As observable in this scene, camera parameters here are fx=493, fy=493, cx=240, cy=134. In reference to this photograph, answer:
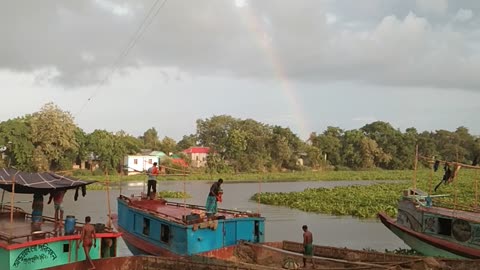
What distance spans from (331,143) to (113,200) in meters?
75.0

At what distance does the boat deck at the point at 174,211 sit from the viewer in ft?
52.2

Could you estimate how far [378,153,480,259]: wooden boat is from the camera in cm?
1689

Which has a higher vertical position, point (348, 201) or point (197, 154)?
point (197, 154)

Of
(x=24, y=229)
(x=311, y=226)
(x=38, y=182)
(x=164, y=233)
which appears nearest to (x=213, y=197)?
(x=164, y=233)

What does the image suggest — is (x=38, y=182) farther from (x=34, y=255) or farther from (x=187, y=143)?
(x=187, y=143)

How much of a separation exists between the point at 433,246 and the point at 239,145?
7346 centimetres

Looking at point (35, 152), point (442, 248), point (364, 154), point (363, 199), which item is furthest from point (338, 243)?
point (364, 154)

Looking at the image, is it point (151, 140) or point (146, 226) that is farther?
point (151, 140)

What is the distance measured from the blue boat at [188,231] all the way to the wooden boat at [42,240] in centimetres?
232

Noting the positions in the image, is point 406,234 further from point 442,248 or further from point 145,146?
point 145,146

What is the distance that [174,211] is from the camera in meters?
18.1

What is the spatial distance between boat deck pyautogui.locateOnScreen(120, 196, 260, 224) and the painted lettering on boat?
415cm

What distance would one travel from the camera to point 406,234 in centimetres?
1933

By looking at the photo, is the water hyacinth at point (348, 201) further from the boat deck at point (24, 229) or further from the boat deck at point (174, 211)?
the boat deck at point (24, 229)
